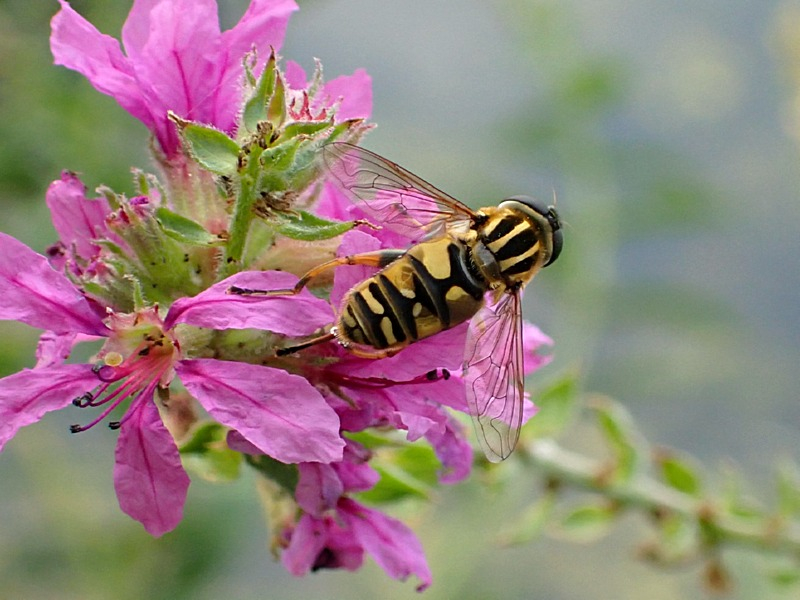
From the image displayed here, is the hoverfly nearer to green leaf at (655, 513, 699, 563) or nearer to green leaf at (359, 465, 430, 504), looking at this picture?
green leaf at (359, 465, 430, 504)

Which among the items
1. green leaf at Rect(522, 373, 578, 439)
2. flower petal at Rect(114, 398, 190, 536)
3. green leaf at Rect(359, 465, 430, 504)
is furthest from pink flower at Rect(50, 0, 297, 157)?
green leaf at Rect(522, 373, 578, 439)

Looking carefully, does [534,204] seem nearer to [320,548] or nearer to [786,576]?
[320,548]

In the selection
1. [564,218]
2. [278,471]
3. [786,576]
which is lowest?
[786,576]

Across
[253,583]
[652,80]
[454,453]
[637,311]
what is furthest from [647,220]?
[454,453]

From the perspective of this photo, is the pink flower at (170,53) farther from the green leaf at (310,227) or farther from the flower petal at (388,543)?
the flower petal at (388,543)

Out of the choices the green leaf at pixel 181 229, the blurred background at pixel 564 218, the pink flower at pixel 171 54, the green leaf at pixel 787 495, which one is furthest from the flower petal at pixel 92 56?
the green leaf at pixel 787 495

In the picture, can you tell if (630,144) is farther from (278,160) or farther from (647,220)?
(278,160)

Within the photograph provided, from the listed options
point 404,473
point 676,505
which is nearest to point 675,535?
point 676,505
